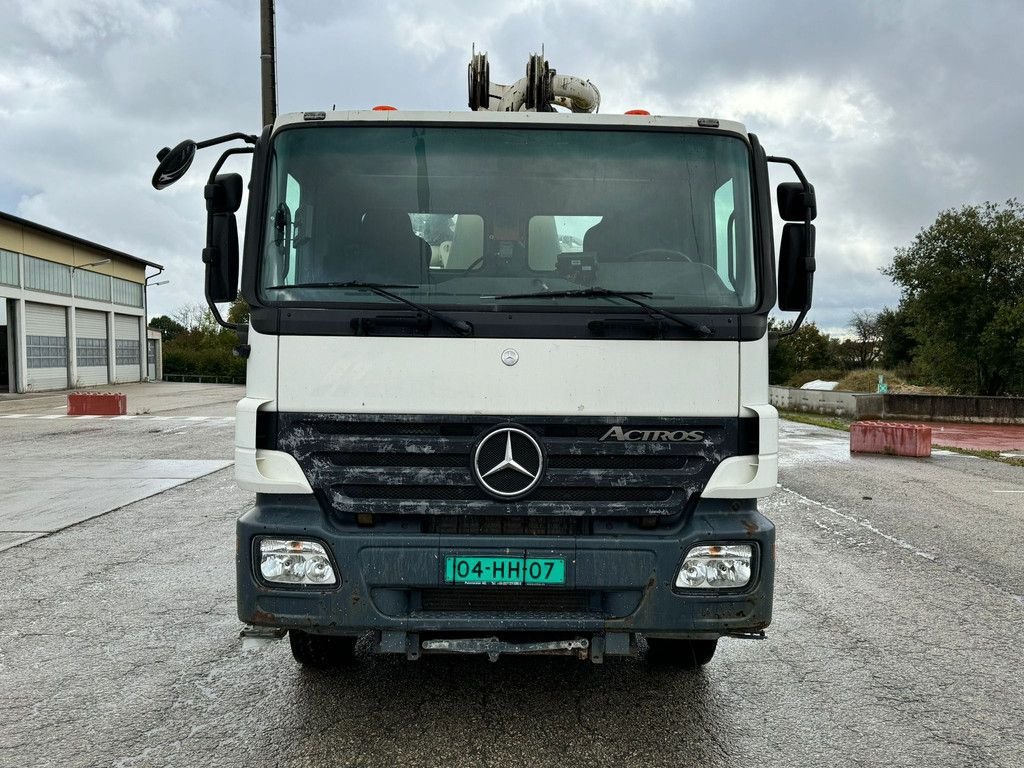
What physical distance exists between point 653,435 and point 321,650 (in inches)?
74.9

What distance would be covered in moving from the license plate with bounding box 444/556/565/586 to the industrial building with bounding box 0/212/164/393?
4038cm

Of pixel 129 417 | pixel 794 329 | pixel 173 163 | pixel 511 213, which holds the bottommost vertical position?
pixel 129 417

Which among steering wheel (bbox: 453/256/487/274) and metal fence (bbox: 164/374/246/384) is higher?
steering wheel (bbox: 453/256/487/274)

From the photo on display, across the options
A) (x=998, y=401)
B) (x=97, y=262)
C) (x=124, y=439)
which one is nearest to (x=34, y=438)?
(x=124, y=439)

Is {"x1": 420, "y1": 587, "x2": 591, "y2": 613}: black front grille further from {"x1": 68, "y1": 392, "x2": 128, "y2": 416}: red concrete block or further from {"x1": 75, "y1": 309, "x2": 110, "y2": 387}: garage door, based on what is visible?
{"x1": 75, "y1": 309, "x2": 110, "y2": 387}: garage door

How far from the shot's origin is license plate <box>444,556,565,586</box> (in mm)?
3295

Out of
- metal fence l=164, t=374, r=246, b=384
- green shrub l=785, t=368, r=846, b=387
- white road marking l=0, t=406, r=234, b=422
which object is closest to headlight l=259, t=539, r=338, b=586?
white road marking l=0, t=406, r=234, b=422

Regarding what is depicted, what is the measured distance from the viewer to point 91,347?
4600 cm

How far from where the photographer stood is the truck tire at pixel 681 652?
13.5 feet

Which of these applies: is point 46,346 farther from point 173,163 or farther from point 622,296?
point 622,296

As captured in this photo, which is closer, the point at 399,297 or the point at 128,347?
the point at 399,297

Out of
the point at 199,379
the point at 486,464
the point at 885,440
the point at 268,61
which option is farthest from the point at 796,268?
the point at 199,379

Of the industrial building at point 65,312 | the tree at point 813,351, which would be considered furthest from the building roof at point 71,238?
the tree at point 813,351

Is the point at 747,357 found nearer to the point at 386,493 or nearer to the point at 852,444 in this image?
the point at 386,493
